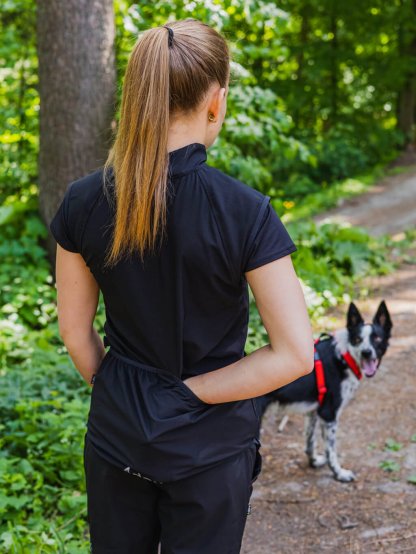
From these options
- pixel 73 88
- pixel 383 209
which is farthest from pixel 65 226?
pixel 383 209

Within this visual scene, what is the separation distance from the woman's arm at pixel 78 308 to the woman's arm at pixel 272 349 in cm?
41

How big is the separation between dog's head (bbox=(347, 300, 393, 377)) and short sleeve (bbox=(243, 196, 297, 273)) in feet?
9.40

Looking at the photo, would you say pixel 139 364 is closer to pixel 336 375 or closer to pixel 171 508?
pixel 171 508

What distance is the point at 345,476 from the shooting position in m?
4.40

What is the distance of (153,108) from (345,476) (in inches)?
139

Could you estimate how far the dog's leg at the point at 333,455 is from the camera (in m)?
4.41

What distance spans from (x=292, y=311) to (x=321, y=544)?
2.68 m

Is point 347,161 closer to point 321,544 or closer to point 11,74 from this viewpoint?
point 11,74

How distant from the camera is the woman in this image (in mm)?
1557

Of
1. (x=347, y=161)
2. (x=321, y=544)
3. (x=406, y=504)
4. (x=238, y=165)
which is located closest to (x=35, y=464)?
(x=321, y=544)

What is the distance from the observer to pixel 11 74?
9.21 m

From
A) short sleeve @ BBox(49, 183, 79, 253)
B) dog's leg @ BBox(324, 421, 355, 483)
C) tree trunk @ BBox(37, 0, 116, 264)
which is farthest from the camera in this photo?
tree trunk @ BBox(37, 0, 116, 264)

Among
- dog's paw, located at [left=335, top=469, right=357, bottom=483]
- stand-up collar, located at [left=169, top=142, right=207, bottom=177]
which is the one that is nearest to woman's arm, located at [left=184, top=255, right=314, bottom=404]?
stand-up collar, located at [left=169, top=142, right=207, bottom=177]

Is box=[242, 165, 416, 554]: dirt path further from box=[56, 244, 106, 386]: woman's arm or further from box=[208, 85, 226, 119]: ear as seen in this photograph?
box=[208, 85, 226, 119]: ear
